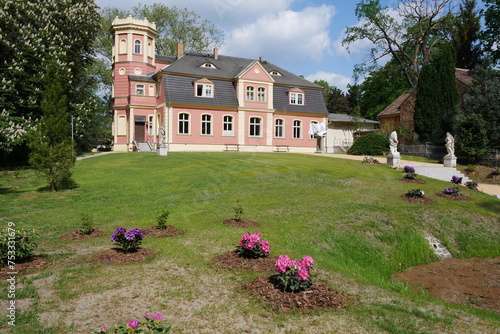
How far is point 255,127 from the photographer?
39375 millimetres

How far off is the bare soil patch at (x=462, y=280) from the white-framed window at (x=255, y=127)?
97.7ft

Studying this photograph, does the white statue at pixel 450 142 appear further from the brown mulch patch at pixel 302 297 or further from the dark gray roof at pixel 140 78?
the dark gray roof at pixel 140 78

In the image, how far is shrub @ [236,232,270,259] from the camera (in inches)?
281

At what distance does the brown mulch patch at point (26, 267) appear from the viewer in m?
6.21

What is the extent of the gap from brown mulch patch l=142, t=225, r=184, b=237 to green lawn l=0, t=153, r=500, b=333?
0.38 metres

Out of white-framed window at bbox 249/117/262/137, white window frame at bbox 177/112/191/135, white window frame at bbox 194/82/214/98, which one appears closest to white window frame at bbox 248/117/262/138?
white-framed window at bbox 249/117/262/137

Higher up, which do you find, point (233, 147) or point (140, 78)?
point (140, 78)

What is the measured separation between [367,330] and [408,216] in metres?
8.91

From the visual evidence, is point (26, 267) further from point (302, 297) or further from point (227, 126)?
point (227, 126)

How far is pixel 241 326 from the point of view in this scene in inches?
190

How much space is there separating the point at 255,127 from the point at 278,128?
2888 millimetres

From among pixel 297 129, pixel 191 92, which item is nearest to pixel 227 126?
pixel 191 92

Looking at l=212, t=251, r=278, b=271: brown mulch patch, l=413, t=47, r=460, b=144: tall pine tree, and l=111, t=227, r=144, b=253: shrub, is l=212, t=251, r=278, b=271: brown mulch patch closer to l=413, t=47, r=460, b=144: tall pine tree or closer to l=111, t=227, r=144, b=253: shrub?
l=111, t=227, r=144, b=253: shrub

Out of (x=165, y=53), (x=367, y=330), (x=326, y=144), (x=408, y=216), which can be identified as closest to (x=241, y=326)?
(x=367, y=330)
